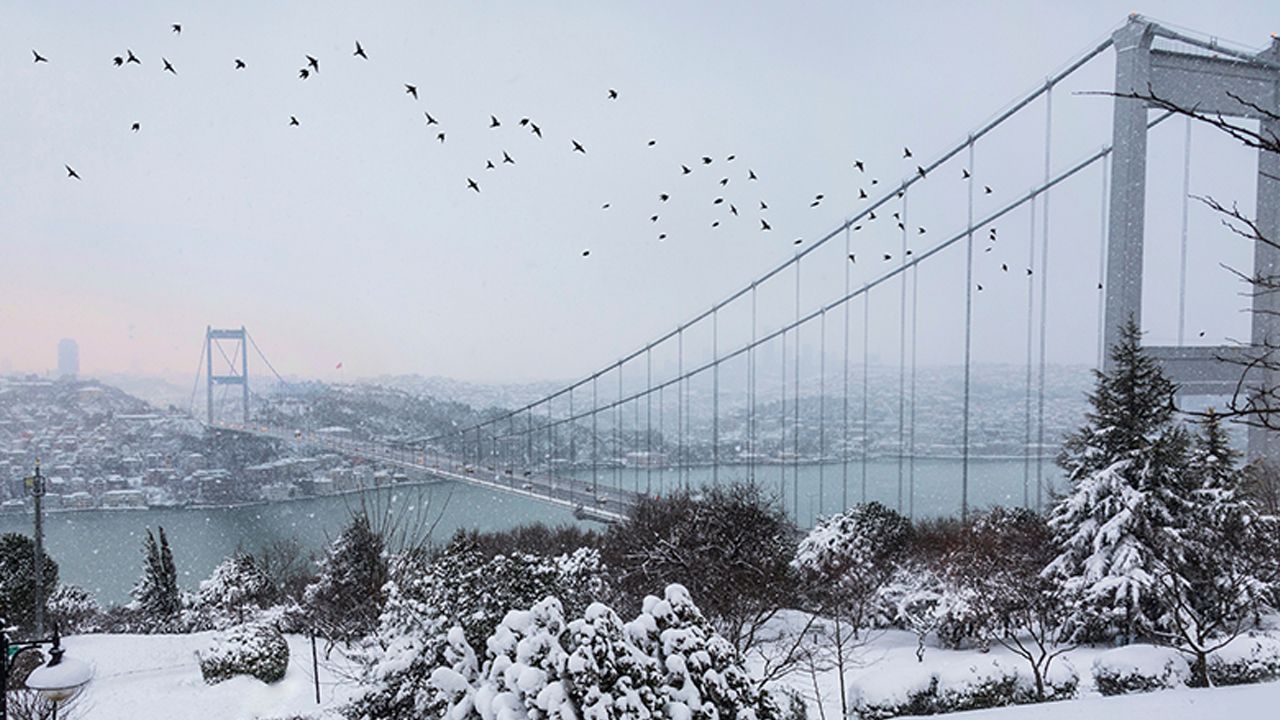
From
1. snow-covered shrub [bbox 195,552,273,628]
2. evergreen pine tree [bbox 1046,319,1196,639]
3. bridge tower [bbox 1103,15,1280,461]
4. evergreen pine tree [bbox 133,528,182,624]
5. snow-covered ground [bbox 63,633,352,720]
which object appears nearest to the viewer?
evergreen pine tree [bbox 1046,319,1196,639]

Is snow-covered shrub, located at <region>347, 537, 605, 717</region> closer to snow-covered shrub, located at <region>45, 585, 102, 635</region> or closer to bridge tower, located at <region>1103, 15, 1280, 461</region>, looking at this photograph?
bridge tower, located at <region>1103, 15, 1280, 461</region>

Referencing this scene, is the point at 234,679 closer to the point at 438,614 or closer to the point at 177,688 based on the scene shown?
the point at 177,688

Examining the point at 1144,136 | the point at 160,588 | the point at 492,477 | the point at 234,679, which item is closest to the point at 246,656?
the point at 234,679

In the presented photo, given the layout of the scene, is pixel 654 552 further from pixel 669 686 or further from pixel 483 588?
pixel 669 686

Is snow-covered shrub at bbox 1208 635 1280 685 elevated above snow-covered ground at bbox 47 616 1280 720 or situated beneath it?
elevated above

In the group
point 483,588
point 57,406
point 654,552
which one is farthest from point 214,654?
point 57,406

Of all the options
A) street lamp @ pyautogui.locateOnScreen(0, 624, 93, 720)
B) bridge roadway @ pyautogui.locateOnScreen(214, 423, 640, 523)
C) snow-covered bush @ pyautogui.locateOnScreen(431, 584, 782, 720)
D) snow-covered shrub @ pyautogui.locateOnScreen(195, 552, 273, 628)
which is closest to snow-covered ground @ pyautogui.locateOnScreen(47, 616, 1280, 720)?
snow-covered shrub @ pyautogui.locateOnScreen(195, 552, 273, 628)
